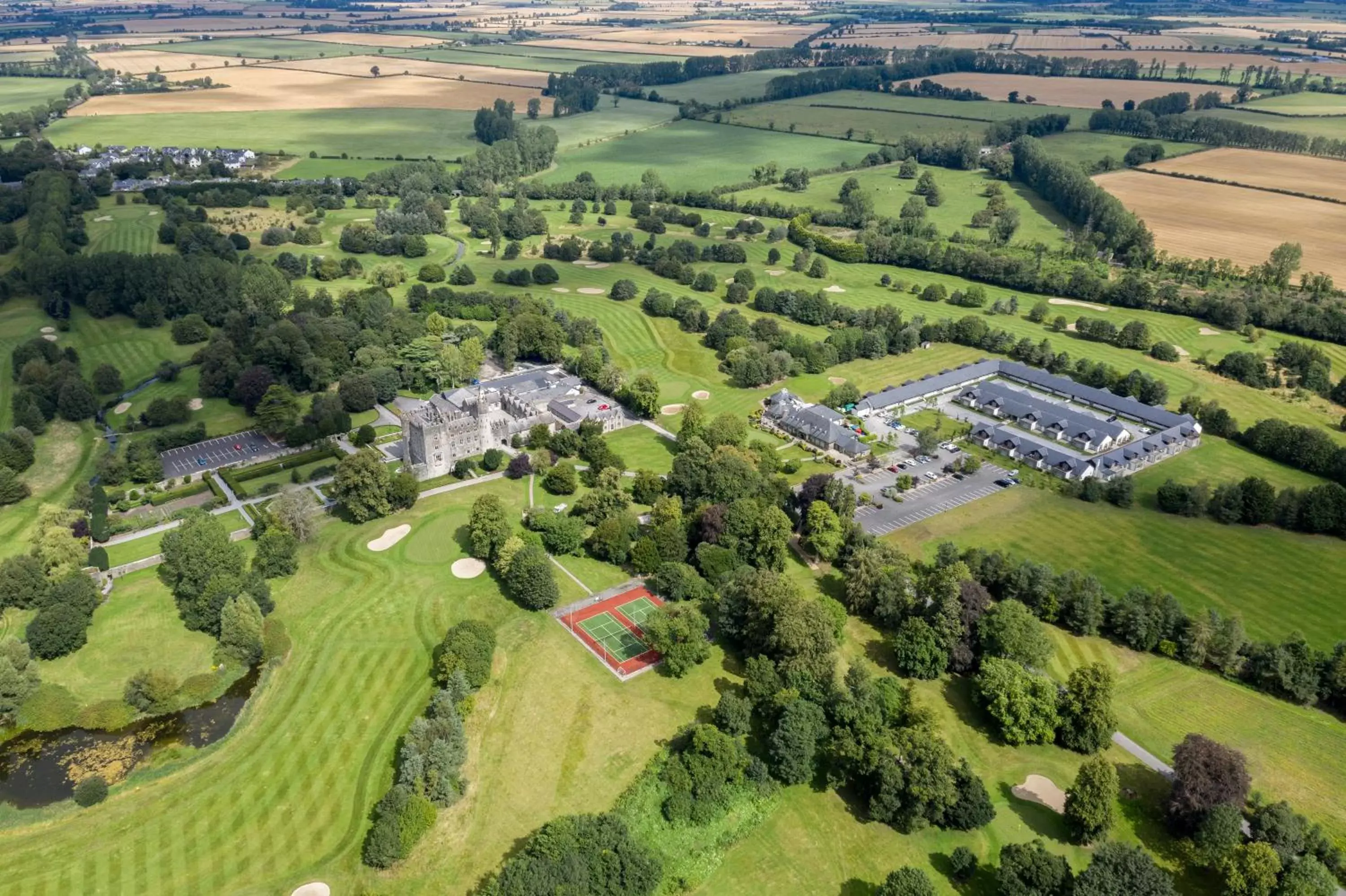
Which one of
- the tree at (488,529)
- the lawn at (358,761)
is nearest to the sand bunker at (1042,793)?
the lawn at (358,761)

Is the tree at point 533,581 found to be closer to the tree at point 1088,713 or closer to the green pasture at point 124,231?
the tree at point 1088,713

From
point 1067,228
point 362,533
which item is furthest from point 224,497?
point 1067,228

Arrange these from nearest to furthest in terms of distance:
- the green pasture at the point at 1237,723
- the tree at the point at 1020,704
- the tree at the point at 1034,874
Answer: the tree at the point at 1034,874, the green pasture at the point at 1237,723, the tree at the point at 1020,704

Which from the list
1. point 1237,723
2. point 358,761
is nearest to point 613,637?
point 358,761

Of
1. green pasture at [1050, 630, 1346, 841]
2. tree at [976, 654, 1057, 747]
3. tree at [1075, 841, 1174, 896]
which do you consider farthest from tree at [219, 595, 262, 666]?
green pasture at [1050, 630, 1346, 841]

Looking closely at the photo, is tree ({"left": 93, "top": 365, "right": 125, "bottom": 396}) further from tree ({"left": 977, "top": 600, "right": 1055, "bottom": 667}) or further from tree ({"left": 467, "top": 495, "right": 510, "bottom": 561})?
tree ({"left": 977, "top": 600, "right": 1055, "bottom": 667})
